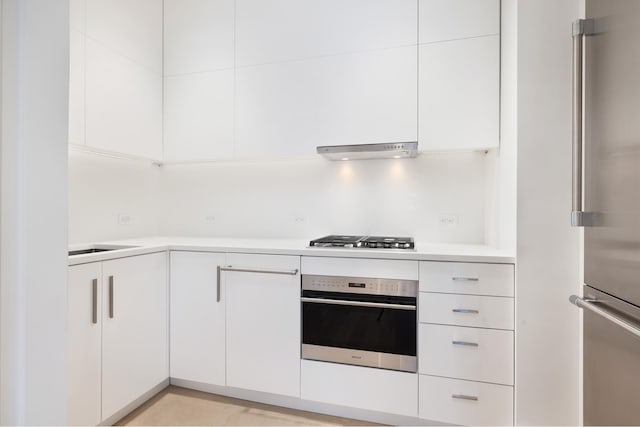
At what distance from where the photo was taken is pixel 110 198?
2408mm

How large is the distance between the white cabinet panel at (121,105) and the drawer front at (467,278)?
6.71ft

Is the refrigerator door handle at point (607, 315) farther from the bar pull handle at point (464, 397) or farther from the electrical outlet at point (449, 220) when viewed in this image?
the electrical outlet at point (449, 220)

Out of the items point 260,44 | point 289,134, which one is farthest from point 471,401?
point 260,44

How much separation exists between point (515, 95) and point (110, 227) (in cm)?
268

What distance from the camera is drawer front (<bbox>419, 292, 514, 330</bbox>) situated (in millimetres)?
1635

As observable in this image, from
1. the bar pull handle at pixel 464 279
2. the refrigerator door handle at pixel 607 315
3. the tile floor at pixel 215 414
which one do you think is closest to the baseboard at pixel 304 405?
the tile floor at pixel 215 414

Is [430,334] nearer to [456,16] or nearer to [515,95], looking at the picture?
[515,95]

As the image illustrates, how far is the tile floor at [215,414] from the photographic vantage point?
6.05 feet

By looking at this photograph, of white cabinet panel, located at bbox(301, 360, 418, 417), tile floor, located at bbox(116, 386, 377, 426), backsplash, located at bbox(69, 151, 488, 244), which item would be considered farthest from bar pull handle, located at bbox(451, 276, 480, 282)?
tile floor, located at bbox(116, 386, 377, 426)

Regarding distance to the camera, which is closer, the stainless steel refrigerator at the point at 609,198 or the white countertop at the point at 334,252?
the stainless steel refrigerator at the point at 609,198

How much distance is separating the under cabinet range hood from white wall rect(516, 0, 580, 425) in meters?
0.60

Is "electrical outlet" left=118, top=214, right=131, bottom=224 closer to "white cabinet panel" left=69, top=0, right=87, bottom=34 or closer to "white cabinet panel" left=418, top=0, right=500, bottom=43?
"white cabinet panel" left=69, top=0, right=87, bottom=34

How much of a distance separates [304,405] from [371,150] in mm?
1589

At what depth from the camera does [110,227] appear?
241cm
